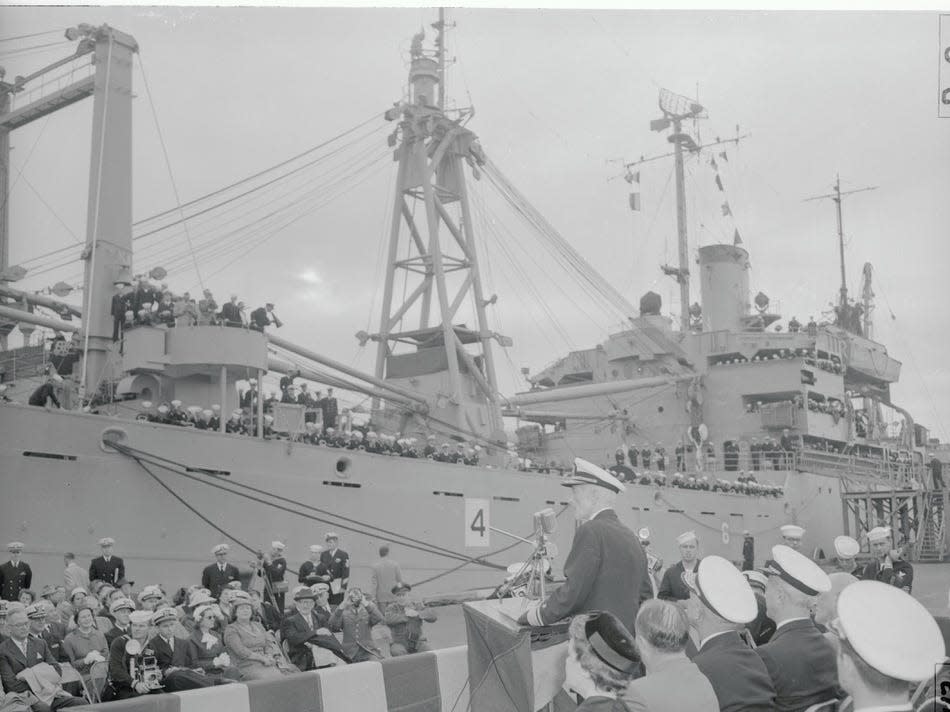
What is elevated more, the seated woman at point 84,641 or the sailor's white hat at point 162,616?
the sailor's white hat at point 162,616

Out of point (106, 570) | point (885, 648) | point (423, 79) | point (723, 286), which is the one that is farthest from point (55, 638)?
point (723, 286)

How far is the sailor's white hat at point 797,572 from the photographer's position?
3.77 meters

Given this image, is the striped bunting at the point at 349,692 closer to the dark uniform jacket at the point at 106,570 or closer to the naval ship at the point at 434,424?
the naval ship at the point at 434,424

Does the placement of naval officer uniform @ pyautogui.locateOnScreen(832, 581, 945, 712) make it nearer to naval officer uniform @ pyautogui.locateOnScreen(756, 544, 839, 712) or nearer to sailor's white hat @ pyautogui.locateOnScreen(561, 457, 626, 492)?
naval officer uniform @ pyautogui.locateOnScreen(756, 544, 839, 712)

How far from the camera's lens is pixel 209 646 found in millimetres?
6594

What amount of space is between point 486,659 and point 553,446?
22.8 metres

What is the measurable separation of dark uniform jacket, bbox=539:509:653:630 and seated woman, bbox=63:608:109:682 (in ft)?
14.2

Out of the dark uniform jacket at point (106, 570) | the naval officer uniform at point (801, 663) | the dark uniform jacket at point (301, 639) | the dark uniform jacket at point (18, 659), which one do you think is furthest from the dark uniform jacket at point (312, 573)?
the naval officer uniform at point (801, 663)

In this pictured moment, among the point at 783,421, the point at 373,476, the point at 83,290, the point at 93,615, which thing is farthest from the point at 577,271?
the point at 93,615

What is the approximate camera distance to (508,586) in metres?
4.38

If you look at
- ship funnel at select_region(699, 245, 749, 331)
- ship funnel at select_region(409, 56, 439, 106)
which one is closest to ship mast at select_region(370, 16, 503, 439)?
ship funnel at select_region(409, 56, 439, 106)

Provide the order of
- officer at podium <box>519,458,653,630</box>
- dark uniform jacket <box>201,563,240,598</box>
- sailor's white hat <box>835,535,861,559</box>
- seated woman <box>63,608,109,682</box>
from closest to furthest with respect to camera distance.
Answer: officer at podium <box>519,458,653,630</box>, seated woman <box>63,608,109,682</box>, sailor's white hat <box>835,535,861,559</box>, dark uniform jacket <box>201,563,240,598</box>

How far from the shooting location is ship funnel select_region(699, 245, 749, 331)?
93.7 feet

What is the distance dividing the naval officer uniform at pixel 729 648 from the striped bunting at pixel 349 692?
170cm
